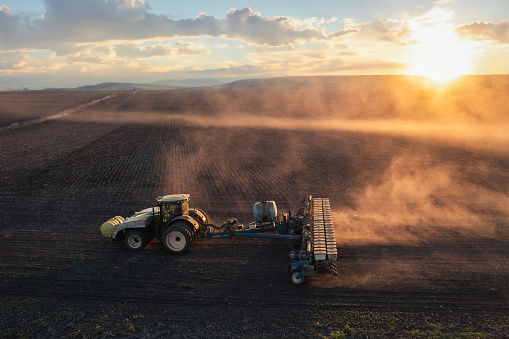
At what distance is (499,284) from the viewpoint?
383 inches

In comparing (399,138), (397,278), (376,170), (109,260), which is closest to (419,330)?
(397,278)

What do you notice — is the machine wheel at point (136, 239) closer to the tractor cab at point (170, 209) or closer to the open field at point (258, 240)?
the open field at point (258, 240)

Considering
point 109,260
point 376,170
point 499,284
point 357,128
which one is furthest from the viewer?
point 357,128

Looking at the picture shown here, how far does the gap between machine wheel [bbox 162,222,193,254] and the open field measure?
1.05ft

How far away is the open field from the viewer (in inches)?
338

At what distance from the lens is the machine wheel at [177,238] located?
11.7m

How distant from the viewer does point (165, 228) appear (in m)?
12.2

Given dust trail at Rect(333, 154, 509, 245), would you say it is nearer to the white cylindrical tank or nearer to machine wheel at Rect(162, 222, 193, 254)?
the white cylindrical tank

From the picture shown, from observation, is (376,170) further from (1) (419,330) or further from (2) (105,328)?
(2) (105,328)

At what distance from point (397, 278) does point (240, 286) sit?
4359 millimetres

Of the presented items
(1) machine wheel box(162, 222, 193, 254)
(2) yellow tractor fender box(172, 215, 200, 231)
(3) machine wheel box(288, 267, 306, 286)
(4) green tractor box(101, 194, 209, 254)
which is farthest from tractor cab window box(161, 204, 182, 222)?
(3) machine wheel box(288, 267, 306, 286)

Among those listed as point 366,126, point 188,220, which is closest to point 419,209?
point 188,220

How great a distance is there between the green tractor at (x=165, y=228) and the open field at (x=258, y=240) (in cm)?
45

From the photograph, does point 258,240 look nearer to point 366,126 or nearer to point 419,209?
point 419,209
